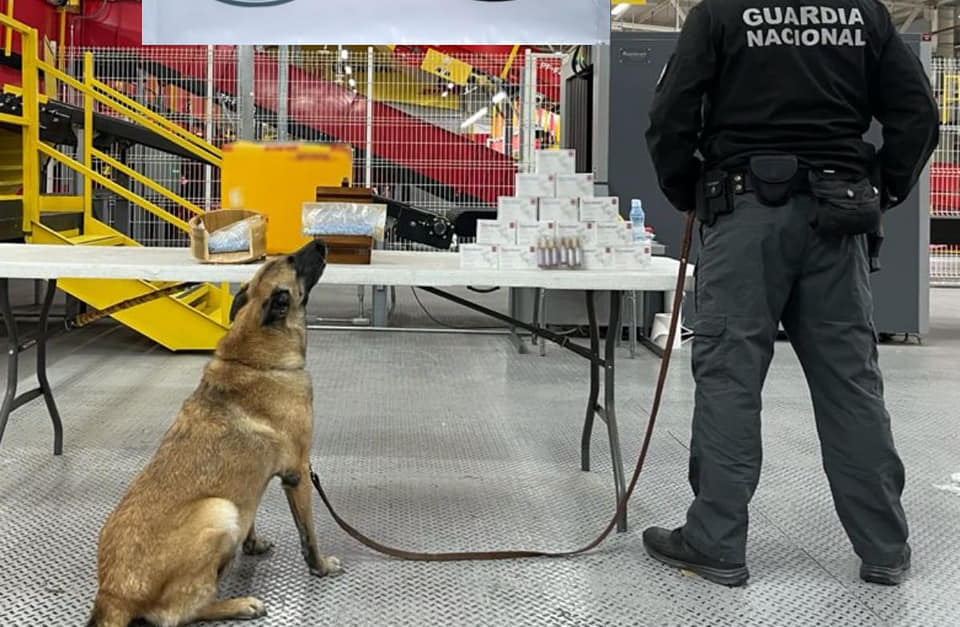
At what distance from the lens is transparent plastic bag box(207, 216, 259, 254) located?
105 inches

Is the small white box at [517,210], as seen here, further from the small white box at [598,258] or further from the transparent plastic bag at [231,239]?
the transparent plastic bag at [231,239]

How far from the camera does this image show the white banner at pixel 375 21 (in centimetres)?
342

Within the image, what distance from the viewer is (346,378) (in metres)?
5.09

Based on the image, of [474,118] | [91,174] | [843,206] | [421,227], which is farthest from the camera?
[474,118]

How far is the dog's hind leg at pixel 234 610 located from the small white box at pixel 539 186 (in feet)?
4.82

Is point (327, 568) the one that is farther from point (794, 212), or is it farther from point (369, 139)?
point (369, 139)

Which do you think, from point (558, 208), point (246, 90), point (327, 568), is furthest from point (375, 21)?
point (246, 90)

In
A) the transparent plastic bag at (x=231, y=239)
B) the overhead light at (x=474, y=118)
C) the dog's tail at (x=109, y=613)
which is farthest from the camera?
the overhead light at (x=474, y=118)

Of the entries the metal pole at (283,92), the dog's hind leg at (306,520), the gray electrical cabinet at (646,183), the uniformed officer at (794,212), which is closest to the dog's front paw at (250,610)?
the dog's hind leg at (306,520)

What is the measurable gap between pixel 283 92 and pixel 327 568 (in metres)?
5.85

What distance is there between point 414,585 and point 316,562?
267mm

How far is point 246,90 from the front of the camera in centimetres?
707

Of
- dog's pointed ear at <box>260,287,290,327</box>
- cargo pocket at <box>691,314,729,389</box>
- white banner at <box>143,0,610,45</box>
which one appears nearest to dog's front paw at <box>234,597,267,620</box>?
dog's pointed ear at <box>260,287,290,327</box>

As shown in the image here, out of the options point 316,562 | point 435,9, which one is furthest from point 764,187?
point 435,9
